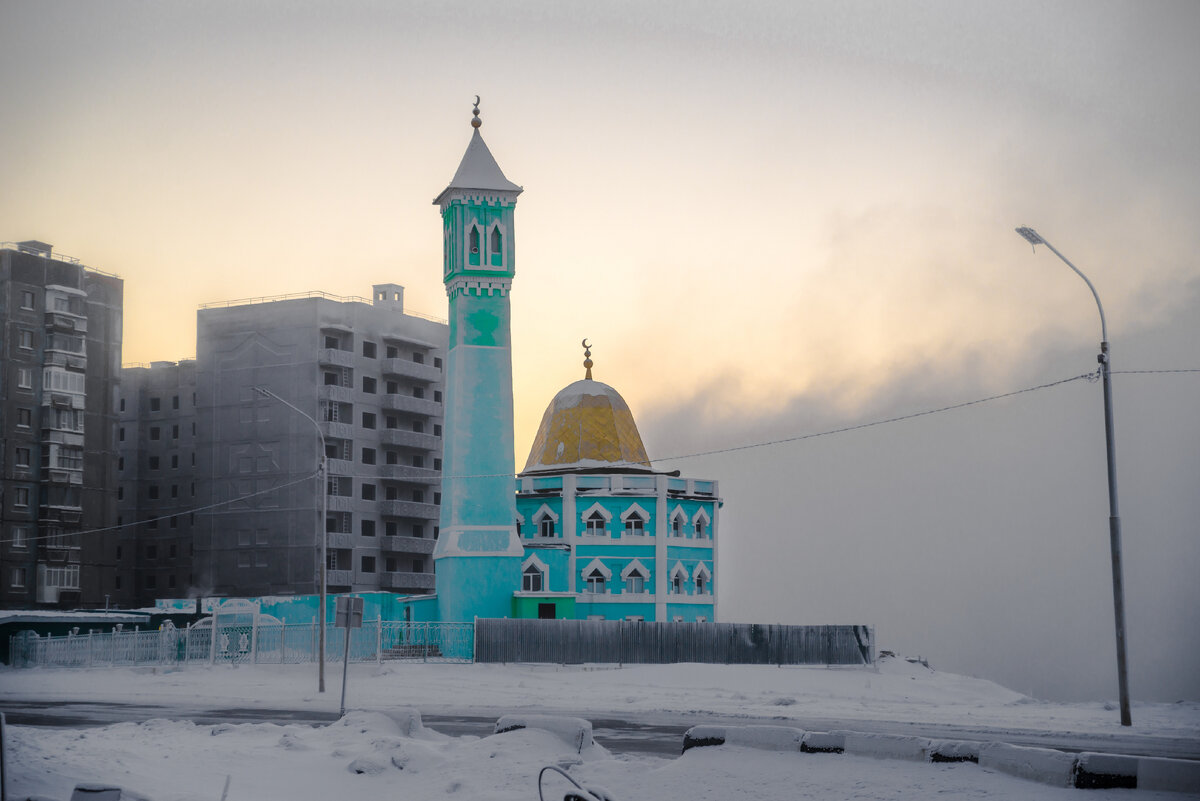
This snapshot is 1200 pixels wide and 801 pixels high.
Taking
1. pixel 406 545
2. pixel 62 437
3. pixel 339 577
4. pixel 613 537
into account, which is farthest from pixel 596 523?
pixel 62 437

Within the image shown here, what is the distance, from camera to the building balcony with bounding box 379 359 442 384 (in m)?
85.0

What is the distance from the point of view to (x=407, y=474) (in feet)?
278

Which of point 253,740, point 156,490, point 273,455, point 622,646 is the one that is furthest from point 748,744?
point 156,490

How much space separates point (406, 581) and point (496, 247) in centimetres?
3782

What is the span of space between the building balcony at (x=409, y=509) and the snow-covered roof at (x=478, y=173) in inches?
1330

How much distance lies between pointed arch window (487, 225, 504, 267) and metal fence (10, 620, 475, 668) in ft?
48.5

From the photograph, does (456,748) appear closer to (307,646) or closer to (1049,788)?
(1049,788)

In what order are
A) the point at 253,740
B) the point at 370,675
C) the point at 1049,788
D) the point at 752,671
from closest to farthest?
the point at 1049,788 → the point at 253,740 → the point at 370,675 → the point at 752,671

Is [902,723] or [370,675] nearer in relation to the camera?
[902,723]

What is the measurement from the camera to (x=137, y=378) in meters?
91.6

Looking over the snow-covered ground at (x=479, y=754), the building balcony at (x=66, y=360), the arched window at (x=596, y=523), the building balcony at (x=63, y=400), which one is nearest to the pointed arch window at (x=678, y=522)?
the arched window at (x=596, y=523)

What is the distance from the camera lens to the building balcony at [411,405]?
8494cm

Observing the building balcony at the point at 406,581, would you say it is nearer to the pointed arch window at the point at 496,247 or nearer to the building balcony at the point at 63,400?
the building balcony at the point at 63,400

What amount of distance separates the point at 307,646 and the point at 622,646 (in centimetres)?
1135
